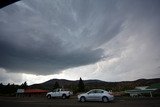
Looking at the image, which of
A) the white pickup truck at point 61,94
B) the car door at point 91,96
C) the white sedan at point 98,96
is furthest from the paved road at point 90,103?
the white pickup truck at point 61,94

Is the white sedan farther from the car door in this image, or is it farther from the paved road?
the paved road

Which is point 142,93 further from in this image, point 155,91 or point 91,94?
point 91,94

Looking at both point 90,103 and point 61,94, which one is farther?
point 61,94

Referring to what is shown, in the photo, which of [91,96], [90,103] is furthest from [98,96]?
[90,103]

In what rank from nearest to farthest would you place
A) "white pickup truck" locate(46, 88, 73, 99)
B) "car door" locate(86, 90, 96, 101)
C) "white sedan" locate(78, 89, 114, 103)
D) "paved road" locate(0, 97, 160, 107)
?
"paved road" locate(0, 97, 160, 107) < "white sedan" locate(78, 89, 114, 103) < "car door" locate(86, 90, 96, 101) < "white pickup truck" locate(46, 88, 73, 99)

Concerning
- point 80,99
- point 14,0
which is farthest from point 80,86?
point 14,0

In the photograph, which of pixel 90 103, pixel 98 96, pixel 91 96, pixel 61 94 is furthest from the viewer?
pixel 61 94

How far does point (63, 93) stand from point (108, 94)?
33.4 ft

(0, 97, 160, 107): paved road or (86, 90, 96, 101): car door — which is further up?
(86, 90, 96, 101): car door

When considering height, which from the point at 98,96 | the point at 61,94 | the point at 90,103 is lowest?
the point at 90,103

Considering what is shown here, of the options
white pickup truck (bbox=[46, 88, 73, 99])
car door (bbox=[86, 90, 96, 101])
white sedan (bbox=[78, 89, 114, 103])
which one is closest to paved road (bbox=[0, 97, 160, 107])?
white sedan (bbox=[78, 89, 114, 103])

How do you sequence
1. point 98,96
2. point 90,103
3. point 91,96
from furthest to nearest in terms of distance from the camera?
point 91,96 < point 98,96 < point 90,103

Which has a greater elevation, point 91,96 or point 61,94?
point 61,94

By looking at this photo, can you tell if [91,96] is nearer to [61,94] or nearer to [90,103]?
[90,103]
